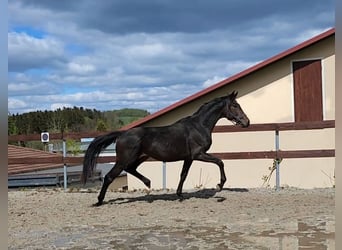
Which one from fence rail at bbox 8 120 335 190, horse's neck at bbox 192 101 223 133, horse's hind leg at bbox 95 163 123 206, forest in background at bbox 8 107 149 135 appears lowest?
horse's hind leg at bbox 95 163 123 206

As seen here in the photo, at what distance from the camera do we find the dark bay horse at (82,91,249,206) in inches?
303

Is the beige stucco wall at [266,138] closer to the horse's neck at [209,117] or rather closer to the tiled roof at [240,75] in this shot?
the tiled roof at [240,75]

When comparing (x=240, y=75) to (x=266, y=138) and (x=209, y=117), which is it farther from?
(x=209, y=117)

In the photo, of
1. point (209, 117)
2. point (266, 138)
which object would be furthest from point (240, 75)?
point (209, 117)

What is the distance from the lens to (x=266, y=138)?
1323cm

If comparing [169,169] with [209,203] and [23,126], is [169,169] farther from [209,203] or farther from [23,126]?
[209,203]

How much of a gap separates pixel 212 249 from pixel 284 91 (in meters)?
9.20

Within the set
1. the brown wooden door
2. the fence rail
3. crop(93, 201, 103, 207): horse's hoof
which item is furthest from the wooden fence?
the brown wooden door

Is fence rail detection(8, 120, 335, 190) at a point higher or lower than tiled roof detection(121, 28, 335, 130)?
lower

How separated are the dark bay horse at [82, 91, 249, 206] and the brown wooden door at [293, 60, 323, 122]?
5.45 metres

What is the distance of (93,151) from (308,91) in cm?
743

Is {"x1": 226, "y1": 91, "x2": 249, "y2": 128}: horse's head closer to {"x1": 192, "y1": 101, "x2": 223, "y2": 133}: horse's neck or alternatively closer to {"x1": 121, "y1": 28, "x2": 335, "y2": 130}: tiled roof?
{"x1": 192, "y1": 101, "x2": 223, "y2": 133}: horse's neck

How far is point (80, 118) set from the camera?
68.7 feet

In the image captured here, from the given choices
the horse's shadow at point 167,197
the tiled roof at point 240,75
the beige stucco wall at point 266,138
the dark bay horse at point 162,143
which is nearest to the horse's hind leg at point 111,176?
the dark bay horse at point 162,143
